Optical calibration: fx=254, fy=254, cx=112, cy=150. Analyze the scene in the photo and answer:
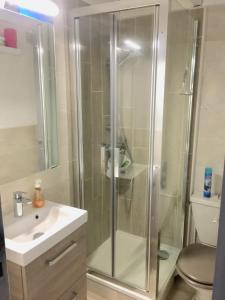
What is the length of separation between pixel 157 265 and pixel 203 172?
0.82m

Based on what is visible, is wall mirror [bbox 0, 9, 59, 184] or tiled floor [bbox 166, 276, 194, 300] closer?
wall mirror [bbox 0, 9, 59, 184]

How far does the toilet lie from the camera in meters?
1.64

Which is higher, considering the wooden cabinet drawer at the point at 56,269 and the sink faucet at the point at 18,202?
the sink faucet at the point at 18,202

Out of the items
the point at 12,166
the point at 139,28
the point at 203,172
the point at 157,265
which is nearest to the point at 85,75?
the point at 139,28

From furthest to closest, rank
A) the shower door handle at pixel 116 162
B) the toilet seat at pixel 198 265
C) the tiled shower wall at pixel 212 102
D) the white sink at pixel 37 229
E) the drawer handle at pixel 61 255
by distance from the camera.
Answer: the shower door handle at pixel 116 162
the tiled shower wall at pixel 212 102
the toilet seat at pixel 198 265
the drawer handle at pixel 61 255
the white sink at pixel 37 229

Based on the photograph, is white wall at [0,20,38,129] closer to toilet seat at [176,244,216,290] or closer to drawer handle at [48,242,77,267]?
drawer handle at [48,242,77,267]

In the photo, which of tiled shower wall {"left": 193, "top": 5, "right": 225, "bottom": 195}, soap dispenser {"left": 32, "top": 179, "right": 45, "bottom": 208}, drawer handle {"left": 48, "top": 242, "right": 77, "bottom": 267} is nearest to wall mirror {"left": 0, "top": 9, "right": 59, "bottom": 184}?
soap dispenser {"left": 32, "top": 179, "right": 45, "bottom": 208}

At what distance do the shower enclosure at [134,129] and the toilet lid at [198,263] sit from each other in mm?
191

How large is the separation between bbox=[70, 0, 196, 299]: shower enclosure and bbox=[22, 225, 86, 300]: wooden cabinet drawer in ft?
1.73

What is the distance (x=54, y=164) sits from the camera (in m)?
1.89

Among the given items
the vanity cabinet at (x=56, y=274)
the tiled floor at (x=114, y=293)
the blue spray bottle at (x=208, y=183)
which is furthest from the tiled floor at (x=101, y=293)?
the blue spray bottle at (x=208, y=183)

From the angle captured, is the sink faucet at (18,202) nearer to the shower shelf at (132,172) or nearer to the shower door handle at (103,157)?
the shower door handle at (103,157)

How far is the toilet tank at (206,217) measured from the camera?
194cm

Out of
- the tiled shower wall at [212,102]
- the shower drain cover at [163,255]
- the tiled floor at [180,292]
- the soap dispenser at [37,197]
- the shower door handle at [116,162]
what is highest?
the tiled shower wall at [212,102]
